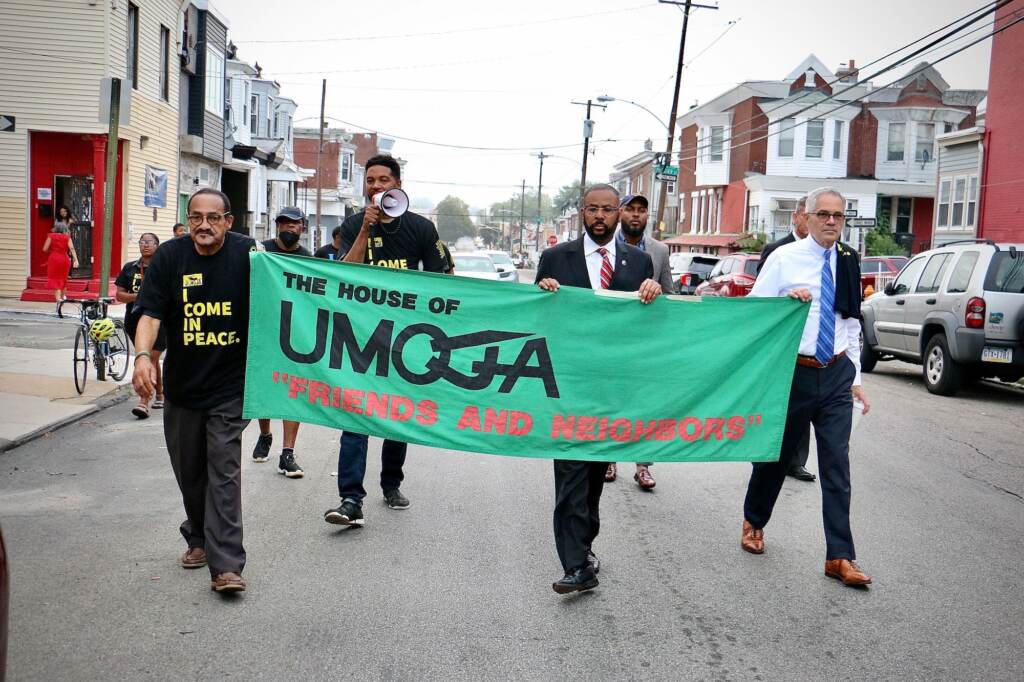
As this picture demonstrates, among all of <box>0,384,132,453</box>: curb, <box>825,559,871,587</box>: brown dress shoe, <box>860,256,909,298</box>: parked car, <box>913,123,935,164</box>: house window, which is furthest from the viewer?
<box>913,123,935,164</box>: house window

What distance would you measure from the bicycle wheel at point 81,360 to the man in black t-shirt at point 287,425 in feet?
14.0

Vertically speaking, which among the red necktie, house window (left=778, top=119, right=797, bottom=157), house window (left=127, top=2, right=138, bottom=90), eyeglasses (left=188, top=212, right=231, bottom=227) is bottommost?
the red necktie

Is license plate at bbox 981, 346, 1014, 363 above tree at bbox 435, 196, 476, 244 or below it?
below

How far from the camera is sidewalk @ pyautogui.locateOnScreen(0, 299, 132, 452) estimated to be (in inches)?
404

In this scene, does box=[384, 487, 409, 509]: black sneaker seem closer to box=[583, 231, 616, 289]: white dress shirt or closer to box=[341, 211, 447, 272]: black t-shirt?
box=[341, 211, 447, 272]: black t-shirt

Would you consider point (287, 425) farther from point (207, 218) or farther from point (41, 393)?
point (41, 393)

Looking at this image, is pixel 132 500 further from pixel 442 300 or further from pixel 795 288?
pixel 795 288

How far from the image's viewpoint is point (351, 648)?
15.3 feet

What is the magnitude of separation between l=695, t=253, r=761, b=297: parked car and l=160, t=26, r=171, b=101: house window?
49.8ft

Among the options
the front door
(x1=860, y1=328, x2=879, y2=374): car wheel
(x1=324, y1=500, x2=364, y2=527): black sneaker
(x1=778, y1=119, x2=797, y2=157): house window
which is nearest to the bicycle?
(x1=324, y1=500, x2=364, y2=527): black sneaker

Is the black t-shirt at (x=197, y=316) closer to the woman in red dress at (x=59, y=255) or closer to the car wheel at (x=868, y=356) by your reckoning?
the car wheel at (x=868, y=356)

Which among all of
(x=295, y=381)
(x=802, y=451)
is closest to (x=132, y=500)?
(x=295, y=381)

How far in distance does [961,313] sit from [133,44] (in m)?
20.1

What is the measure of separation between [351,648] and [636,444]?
198 cm
